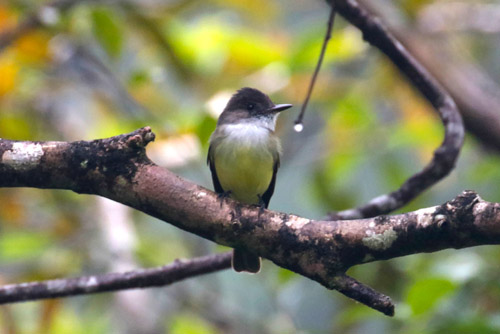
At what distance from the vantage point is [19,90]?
525 centimetres

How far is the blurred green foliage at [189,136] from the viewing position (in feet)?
14.6

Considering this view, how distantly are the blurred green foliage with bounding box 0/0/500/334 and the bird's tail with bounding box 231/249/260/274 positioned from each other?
0.17 m

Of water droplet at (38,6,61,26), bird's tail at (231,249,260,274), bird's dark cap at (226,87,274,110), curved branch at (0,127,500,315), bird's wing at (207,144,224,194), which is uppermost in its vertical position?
water droplet at (38,6,61,26)

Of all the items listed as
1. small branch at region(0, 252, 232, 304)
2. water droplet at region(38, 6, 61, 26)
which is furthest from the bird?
water droplet at region(38, 6, 61, 26)

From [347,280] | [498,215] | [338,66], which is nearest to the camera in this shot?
[498,215]

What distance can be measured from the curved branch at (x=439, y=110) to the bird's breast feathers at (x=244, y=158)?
650 millimetres

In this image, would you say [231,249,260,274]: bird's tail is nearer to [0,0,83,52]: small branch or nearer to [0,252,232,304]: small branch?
[0,252,232,304]: small branch

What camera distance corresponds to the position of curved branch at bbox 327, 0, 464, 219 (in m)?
3.42

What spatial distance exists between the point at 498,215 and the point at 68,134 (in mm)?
4738

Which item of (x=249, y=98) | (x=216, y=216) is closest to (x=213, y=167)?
(x=249, y=98)

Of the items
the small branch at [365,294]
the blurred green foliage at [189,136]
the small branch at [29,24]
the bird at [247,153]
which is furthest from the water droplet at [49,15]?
the small branch at [365,294]

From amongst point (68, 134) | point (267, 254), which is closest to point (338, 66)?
point (68, 134)

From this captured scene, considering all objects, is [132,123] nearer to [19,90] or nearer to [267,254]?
[19,90]

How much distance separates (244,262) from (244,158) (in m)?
0.65
